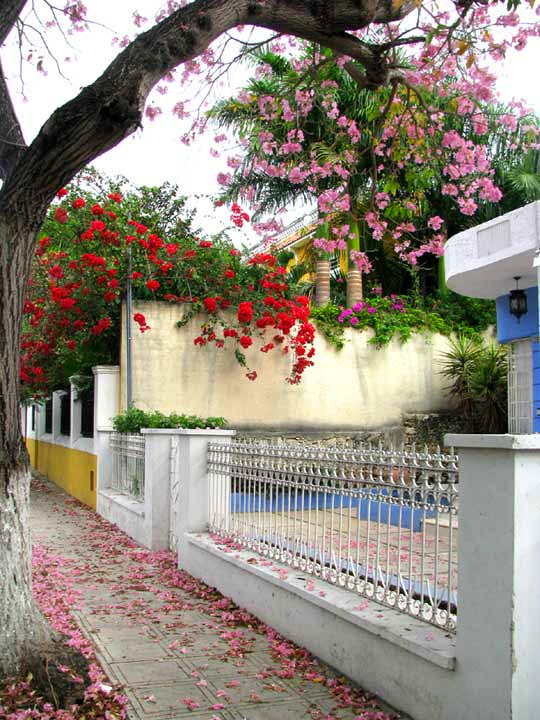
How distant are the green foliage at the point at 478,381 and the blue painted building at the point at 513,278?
2.63 metres

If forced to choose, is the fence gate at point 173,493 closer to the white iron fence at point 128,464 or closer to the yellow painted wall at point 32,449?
the white iron fence at point 128,464

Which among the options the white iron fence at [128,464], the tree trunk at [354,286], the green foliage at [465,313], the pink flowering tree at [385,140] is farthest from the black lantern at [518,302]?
the tree trunk at [354,286]

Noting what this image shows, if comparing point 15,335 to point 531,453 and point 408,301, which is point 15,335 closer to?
point 531,453

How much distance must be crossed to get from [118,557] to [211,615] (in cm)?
286

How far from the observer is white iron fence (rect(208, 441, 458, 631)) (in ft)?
13.5

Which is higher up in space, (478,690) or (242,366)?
(242,366)

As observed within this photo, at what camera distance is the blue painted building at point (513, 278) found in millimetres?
8648

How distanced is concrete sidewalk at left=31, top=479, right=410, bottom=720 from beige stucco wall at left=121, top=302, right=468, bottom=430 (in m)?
4.51

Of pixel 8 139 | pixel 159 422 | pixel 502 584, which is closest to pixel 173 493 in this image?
pixel 159 422

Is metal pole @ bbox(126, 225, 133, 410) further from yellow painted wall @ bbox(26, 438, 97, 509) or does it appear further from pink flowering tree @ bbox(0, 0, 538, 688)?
pink flowering tree @ bbox(0, 0, 538, 688)

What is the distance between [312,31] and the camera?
4930 millimetres

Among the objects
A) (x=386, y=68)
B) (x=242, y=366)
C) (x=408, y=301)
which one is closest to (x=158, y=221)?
(x=242, y=366)

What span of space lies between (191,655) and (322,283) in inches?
482

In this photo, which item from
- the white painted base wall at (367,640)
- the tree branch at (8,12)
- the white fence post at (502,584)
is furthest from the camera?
the tree branch at (8,12)
